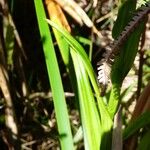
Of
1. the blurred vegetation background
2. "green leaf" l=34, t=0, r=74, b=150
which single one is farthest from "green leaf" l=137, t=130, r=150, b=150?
"green leaf" l=34, t=0, r=74, b=150

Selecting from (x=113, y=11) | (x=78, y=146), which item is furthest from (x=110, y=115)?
(x=113, y=11)

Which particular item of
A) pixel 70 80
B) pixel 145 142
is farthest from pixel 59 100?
pixel 145 142

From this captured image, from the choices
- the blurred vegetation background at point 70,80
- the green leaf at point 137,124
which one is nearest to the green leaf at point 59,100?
the blurred vegetation background at point 70,80

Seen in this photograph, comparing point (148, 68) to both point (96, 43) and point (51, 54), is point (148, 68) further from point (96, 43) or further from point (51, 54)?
point (51, 54)

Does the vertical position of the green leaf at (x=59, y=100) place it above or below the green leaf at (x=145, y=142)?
above

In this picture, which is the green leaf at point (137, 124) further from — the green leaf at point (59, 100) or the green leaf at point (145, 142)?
the green leaf at point (59, 100)

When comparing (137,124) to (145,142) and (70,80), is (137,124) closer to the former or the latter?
(145,142)

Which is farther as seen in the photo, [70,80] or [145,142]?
[70,80]

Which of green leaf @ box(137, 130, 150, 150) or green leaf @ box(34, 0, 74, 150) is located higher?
green leaf @ box(34, 0, 74, 150)

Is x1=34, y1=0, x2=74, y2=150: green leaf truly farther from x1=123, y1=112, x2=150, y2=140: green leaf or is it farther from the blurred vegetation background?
x1=123, y1=112, x2=150, y2=140: green leaf

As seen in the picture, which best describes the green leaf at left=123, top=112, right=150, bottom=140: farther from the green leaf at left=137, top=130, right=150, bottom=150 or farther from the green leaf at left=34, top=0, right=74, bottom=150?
the green leaf at left=34, top=0, right=74, bottom=150

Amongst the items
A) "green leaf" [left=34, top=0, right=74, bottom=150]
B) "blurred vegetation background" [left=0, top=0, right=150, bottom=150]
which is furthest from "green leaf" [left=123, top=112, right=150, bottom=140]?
"green leaf" [left=34, top=0, right=74, bottom=150]
